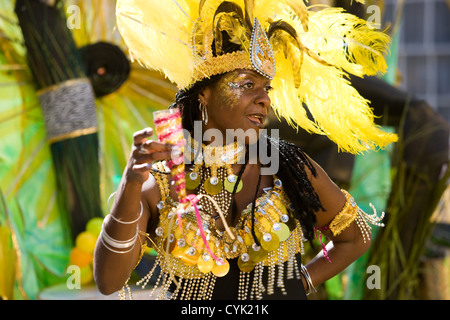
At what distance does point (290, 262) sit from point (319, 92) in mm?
676

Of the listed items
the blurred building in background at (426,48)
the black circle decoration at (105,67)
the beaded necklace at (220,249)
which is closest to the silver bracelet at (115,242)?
the beaded necklace at (220,249)

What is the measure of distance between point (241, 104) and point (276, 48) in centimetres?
32

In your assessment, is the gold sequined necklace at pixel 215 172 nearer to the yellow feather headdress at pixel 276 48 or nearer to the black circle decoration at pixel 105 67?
the yellow feather headdress at pixel 276 48

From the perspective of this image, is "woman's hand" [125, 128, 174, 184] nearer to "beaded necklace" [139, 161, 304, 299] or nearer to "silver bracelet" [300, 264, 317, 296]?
"beaded necklace" [139, 161, 304, 299]

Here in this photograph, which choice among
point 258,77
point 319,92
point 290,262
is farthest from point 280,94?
point 290,262

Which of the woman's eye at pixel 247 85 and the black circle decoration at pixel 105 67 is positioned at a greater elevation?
the woman's eye at pixel 247 85

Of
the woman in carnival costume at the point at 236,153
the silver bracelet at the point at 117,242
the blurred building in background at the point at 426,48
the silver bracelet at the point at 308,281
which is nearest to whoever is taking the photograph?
the silver bracelet at the point at 117,242

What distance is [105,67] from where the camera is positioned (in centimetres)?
423

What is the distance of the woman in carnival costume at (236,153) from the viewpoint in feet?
6.70

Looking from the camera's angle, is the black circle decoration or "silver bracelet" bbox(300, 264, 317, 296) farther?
the black circle decoration

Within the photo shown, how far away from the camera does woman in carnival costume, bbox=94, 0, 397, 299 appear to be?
2.04 metres

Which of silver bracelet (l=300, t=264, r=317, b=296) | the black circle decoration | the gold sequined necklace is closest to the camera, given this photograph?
the gold sequined necklace

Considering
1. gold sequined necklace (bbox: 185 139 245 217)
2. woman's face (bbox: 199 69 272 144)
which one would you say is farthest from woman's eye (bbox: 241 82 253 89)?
gold sequined necklace (bbox: 185 139 245 217)

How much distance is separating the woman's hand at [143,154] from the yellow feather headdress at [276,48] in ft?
1.44
